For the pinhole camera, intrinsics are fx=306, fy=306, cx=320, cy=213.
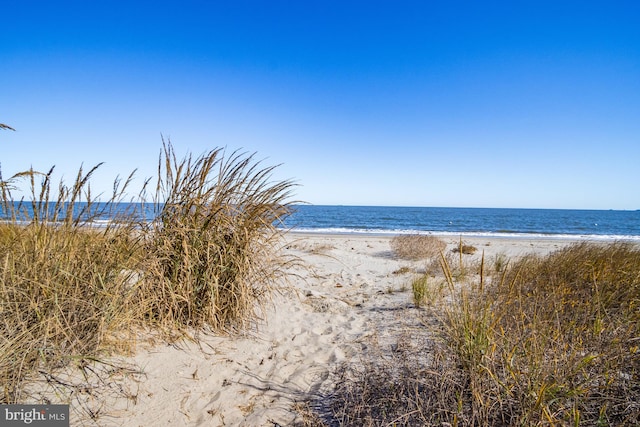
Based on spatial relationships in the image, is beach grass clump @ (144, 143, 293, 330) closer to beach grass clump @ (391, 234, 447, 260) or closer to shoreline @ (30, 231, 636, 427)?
shoreline @ (30, 231, 636, 427)

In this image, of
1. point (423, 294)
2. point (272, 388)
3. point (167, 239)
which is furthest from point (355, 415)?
point (423, 294)

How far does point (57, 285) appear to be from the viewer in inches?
94.7

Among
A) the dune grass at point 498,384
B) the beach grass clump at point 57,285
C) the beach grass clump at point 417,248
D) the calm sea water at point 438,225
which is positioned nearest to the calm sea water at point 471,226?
the calm sea water at point 438,225

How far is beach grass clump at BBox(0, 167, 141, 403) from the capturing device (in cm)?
215

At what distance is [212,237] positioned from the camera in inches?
132

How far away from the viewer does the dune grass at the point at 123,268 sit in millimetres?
2275

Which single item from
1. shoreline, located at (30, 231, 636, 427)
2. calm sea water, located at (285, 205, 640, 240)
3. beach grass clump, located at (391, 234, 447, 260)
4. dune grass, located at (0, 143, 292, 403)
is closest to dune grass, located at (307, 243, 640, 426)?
shoreline, located at (30, 231, 636, 427)

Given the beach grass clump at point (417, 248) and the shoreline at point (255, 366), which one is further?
the beach grass clump at point (417, 248)

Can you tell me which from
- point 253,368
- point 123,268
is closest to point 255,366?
point 253,368

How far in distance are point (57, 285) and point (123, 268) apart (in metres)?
0.48

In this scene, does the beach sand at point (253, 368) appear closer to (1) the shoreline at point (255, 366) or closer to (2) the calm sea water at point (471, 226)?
(1) the shoreline at point (255, 366)

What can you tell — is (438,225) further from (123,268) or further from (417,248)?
(123,268)

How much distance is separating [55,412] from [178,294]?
1254mm

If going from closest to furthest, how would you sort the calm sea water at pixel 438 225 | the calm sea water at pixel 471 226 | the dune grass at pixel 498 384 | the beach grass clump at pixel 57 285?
1. the dune grass at pixel 498 384
2. the beach grass clump at pixel 57 285
3. the calm sea water at pixel 438 225
4. the calm sea water at pixel 471 226
